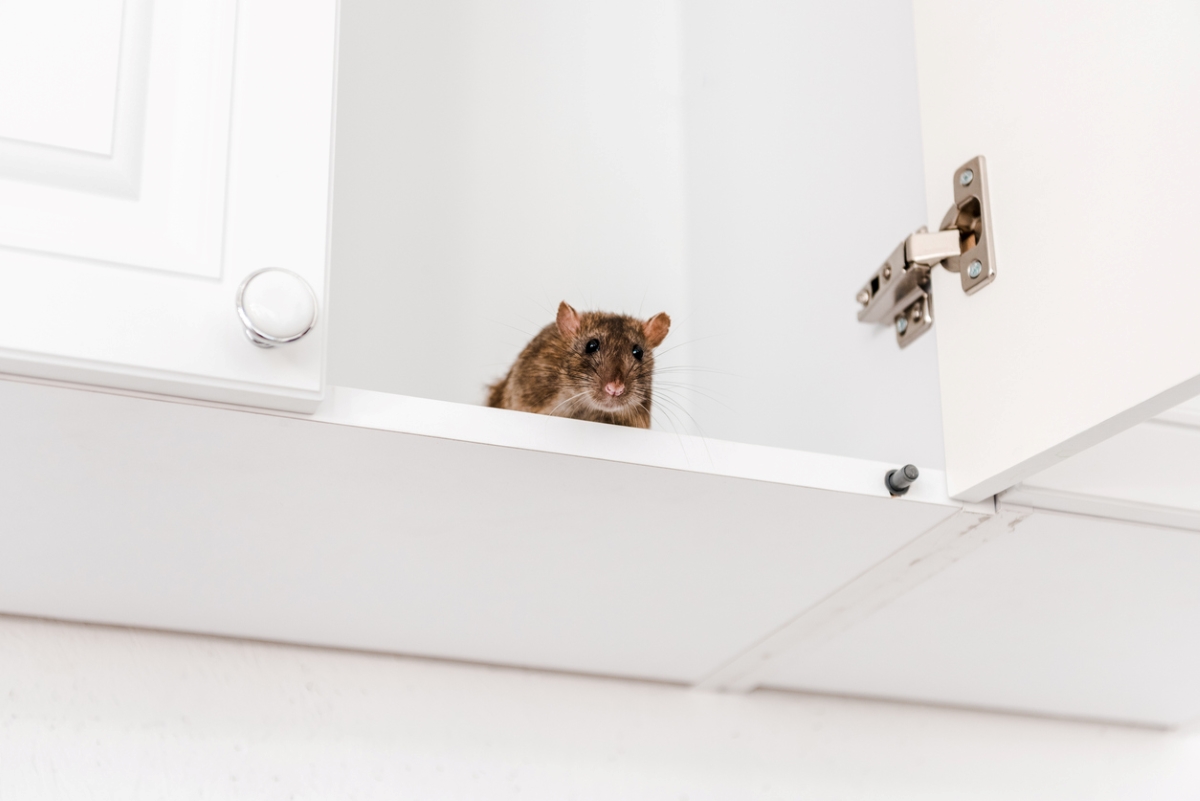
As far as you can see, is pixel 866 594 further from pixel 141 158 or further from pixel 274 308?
pixel 141 158

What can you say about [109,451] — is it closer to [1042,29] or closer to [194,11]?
[194,11]

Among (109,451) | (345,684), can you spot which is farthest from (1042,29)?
(345,684)

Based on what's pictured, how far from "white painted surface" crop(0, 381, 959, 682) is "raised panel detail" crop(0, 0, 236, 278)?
0.11 m

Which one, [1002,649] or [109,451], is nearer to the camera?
[109,451]

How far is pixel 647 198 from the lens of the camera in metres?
1.50

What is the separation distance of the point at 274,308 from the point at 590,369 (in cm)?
37

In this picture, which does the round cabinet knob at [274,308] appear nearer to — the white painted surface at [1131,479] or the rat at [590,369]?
the rat at [590,369]

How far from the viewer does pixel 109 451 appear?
0.78 metres

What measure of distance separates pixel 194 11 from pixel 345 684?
0.72 m

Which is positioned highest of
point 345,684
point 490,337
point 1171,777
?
point 490,337

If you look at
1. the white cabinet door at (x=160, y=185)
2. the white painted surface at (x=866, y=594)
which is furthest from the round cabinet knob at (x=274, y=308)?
the white painted surface at (x=866, y=594)

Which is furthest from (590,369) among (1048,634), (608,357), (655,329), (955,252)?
(1048,634)

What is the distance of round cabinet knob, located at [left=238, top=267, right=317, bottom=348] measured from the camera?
693 mm

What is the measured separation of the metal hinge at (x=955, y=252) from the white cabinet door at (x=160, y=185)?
50 centimetres
